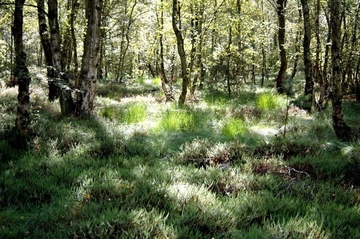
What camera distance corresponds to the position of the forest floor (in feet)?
12.2

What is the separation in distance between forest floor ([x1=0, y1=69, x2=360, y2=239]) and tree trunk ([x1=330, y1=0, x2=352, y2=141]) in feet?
1.40

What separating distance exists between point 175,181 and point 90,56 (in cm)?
550

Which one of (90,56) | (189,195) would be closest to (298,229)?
(189,195)

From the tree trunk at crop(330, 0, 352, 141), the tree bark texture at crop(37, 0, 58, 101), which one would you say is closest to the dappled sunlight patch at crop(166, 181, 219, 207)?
the tree trunk at crop(330, 0, 352, 141)

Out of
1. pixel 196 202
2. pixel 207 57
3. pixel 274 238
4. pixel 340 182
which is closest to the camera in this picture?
pixel 274 238

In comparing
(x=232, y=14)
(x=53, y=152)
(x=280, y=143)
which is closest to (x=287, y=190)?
(x=280, y=143)

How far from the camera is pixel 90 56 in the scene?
30.7ft

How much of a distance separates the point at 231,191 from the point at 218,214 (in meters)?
1.09

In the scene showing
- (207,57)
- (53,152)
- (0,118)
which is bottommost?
(53,152)

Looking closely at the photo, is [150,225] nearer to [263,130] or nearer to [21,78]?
[21,78]

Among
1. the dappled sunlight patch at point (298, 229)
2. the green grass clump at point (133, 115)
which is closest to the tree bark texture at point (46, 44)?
the green grass clump at point (133, 115)

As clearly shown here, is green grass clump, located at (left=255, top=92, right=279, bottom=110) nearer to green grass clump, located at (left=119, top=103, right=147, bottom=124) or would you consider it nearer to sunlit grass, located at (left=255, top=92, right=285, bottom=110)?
sunlit grass, located at (left=255, top=92, right=285, bottom=110)

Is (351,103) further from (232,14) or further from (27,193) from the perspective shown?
(27,193)

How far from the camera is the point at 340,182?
5.62 m
